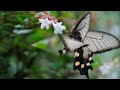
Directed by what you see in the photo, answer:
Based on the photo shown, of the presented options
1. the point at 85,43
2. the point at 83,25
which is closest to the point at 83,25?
the point at 83,25

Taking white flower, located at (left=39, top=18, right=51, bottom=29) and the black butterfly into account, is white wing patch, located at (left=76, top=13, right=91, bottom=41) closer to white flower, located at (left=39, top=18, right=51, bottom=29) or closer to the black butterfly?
the black butterfly

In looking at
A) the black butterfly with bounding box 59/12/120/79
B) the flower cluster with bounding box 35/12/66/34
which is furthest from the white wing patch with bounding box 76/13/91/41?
the flower cluster with bounding box 35/12/66/34

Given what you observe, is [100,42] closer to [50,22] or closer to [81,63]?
[81,63]

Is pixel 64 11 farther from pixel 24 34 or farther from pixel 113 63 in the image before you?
pixel 113 63

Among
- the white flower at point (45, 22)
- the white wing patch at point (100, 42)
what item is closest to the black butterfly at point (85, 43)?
the white wing patch at point (100, 42)
